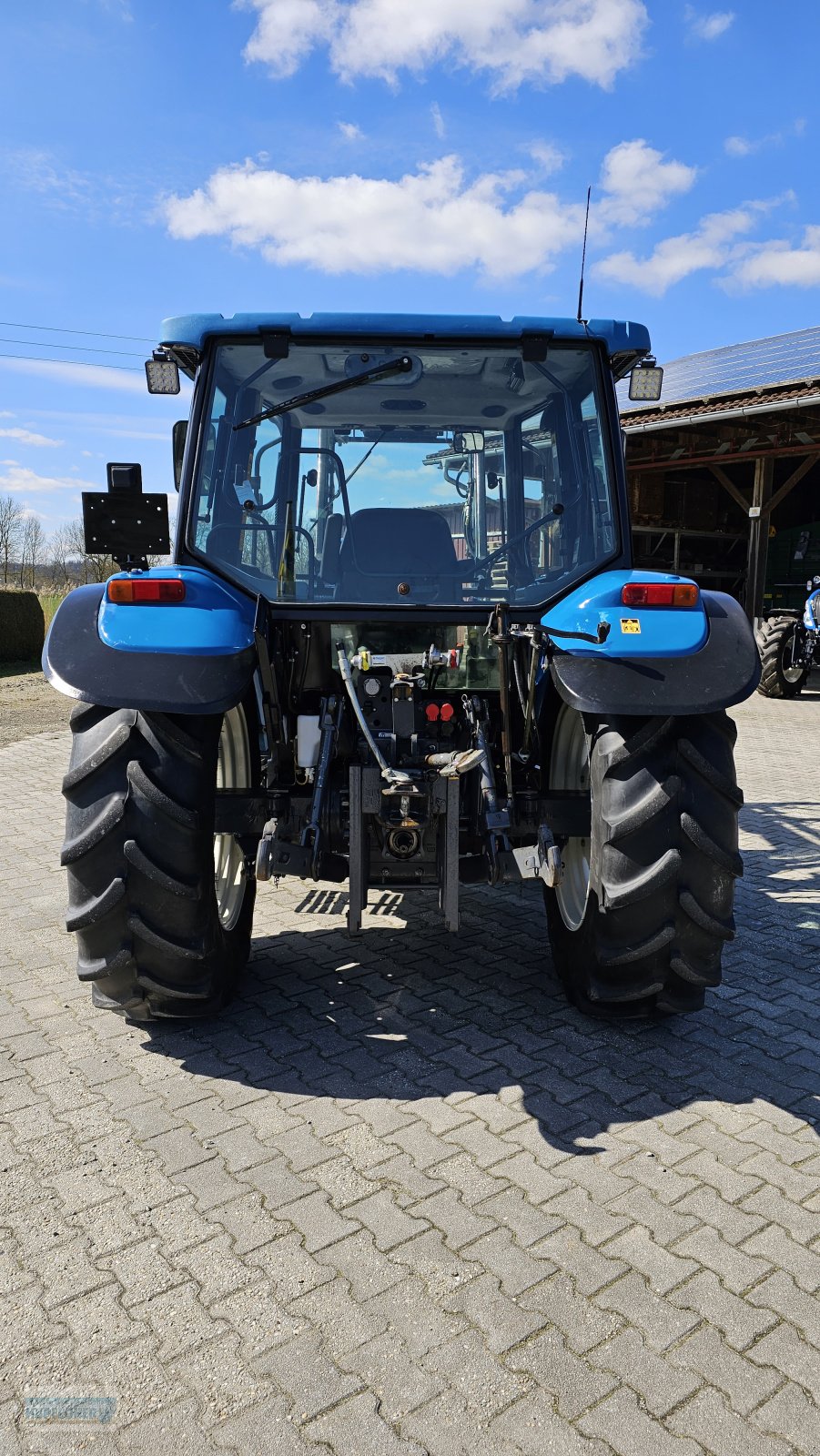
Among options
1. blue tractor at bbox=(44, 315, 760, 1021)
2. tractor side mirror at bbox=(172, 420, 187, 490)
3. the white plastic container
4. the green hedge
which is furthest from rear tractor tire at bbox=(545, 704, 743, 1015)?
the green hedge

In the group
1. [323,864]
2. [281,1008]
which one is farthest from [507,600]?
[281,1008]

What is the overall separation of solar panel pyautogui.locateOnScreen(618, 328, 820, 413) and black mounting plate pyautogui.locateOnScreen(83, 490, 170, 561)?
10406mm

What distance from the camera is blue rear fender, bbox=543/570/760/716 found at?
2.96 metres

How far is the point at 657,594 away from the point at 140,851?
1.76m

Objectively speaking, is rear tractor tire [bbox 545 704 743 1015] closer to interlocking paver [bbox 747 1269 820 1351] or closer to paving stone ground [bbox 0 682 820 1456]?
paving stone ground [bbox 0 682 820 1456]

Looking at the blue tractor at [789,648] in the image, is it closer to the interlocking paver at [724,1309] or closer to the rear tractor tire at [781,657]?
the rear tractor tire at [781,657]

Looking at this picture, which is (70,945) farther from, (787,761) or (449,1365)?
(787,761)

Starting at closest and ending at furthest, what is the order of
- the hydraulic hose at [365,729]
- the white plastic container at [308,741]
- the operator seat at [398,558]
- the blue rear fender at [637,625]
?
the blue rear fender at [637,625], the hydraulic hose at [365,729], the white plastic container at [308,741], the operator seat at [398,558]

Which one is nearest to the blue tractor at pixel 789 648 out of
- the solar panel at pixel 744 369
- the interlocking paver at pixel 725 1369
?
the solar panel at pixel 744 369

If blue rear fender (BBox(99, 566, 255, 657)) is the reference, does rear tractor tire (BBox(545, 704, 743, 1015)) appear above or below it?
below

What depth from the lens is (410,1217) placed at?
97.6 inches

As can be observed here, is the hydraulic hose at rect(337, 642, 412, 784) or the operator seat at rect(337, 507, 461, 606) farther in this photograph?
the operator seat at rect(337, 507, 461, 606)

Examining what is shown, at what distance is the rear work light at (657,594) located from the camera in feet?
10.2

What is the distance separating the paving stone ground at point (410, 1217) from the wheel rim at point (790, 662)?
10.00 m
